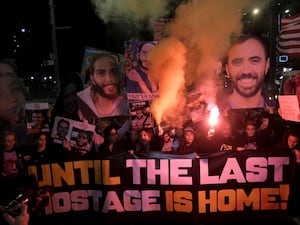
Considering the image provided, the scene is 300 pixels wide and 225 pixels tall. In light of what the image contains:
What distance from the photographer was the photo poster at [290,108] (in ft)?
16.8

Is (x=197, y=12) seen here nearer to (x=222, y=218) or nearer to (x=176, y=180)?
(x=176, y=180)

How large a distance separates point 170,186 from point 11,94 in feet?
11.7

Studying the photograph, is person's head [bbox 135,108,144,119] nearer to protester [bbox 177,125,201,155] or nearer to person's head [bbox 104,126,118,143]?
person's head [bbox 104,126,118,143]

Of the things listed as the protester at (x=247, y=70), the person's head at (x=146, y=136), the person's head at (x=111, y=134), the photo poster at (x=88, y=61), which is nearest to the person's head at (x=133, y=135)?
the person's head at (x=146, y=136)

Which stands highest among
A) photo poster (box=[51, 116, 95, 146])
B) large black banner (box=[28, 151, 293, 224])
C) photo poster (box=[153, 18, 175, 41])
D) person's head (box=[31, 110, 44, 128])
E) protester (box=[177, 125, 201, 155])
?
photo poster (box=[153, 18, 175, 41])

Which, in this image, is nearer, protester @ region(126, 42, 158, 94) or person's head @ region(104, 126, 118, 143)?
protester @ region(126, 42, 158, 94)

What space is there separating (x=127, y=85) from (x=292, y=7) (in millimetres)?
4081

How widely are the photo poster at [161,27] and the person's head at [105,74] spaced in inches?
43.4

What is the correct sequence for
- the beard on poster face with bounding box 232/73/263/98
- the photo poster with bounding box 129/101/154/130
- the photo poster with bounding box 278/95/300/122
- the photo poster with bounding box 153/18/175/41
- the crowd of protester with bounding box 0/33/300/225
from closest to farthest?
the photo poster with bounding box 278/95/300/122 < the crowd of protester with bounding box 0/33/300/225 < the beard on poster face with bounding box 232/73/263/98 < the photo poster with bounding box 129/101/154/130 < the photo poster with bounding box 153/18/175/41

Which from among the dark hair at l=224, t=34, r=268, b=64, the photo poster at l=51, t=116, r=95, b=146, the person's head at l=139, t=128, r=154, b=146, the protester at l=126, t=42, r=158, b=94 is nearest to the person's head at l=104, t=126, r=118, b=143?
the photo poster at l=51, t=116, r=95, b=146

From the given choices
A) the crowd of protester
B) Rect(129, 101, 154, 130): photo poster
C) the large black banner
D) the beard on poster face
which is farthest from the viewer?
Rect(129, 101, 154, 130): photo poster

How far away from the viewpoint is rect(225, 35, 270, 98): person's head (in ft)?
18.6

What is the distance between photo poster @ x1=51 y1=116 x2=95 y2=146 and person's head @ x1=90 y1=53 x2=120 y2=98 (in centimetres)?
77

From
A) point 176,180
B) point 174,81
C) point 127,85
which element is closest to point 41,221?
point 176,180
